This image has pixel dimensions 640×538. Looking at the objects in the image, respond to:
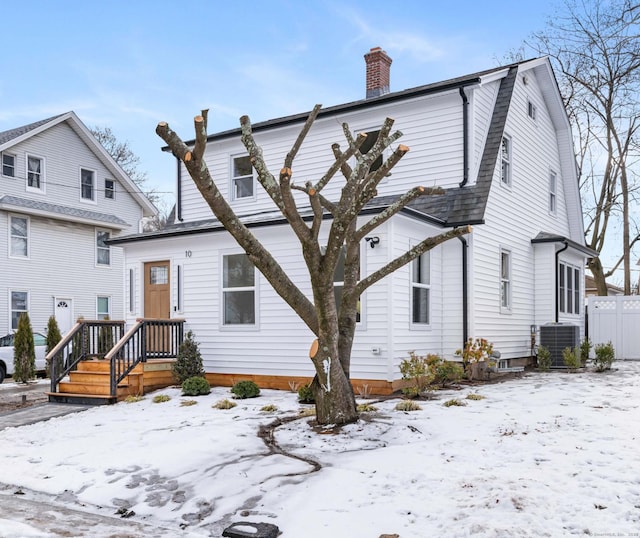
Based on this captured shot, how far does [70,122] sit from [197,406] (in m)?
17.5

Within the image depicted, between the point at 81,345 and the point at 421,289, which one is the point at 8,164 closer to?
the point at 81,345

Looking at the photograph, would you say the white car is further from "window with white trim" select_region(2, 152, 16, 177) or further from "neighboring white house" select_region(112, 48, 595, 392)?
"window with white trim" select_region(2, 152, 16, 177)

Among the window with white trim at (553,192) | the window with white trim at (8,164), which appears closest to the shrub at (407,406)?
the window with white trim at (553,192)

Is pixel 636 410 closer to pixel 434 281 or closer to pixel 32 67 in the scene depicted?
pixel 434 281

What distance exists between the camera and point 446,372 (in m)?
11.1

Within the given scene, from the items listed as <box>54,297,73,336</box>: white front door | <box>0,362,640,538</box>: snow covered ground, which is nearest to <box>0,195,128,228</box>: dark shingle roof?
<box>54,297,73,336</box>: white front door

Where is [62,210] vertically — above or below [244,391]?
above

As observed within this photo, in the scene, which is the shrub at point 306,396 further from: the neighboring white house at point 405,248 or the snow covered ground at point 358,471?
the neighboring white house at point 405,248

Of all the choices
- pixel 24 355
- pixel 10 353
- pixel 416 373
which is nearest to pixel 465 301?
pixel 416 373

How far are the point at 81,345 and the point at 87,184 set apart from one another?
14.1 metres

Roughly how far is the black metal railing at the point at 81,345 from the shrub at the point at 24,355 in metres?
5.01

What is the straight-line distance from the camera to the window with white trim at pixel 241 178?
15078 mm

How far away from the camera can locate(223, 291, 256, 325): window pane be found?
1231 cm

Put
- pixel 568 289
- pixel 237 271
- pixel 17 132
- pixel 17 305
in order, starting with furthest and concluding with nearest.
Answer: pixel 17 132, pixel 17 305, pixel 568 289, pixel 237 271
